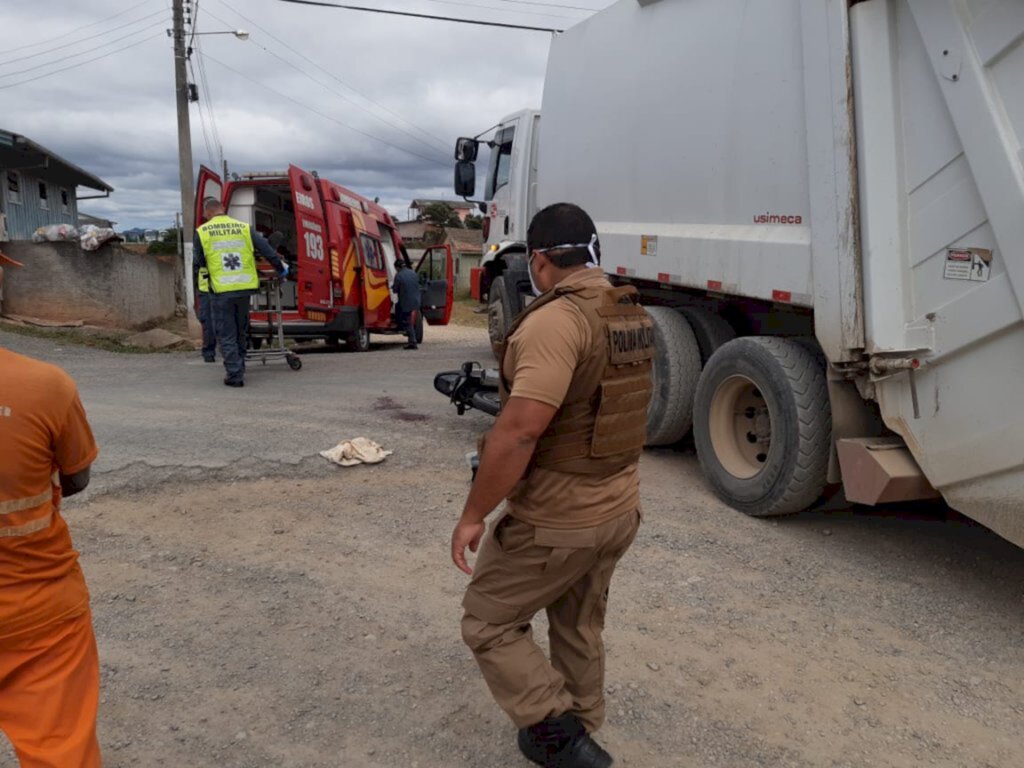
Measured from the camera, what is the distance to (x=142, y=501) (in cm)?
451

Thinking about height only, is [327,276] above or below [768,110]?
below

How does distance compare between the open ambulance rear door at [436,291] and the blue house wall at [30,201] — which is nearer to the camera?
the open ambulance rear door at [436,291]

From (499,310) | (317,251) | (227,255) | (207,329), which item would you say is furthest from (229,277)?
(317,251)

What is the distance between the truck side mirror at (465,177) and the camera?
930 cm

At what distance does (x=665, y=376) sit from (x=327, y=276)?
6.89 metres

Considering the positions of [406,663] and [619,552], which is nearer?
[619,552]

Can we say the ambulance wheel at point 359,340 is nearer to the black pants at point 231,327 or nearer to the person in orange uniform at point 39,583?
the black pants at point 231,327

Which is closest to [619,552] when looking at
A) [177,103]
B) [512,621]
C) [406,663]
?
[512,621]

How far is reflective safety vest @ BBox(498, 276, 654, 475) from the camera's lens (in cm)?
213

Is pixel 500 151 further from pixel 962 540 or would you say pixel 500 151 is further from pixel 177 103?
pixel 177 103

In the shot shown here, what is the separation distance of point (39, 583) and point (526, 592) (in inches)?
47.2

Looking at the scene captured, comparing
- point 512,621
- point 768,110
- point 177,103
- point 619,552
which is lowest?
point 512,621

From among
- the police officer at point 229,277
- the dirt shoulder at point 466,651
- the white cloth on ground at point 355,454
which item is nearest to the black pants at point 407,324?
the police officer at point 229,277

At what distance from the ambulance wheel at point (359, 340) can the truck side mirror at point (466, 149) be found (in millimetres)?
3911
